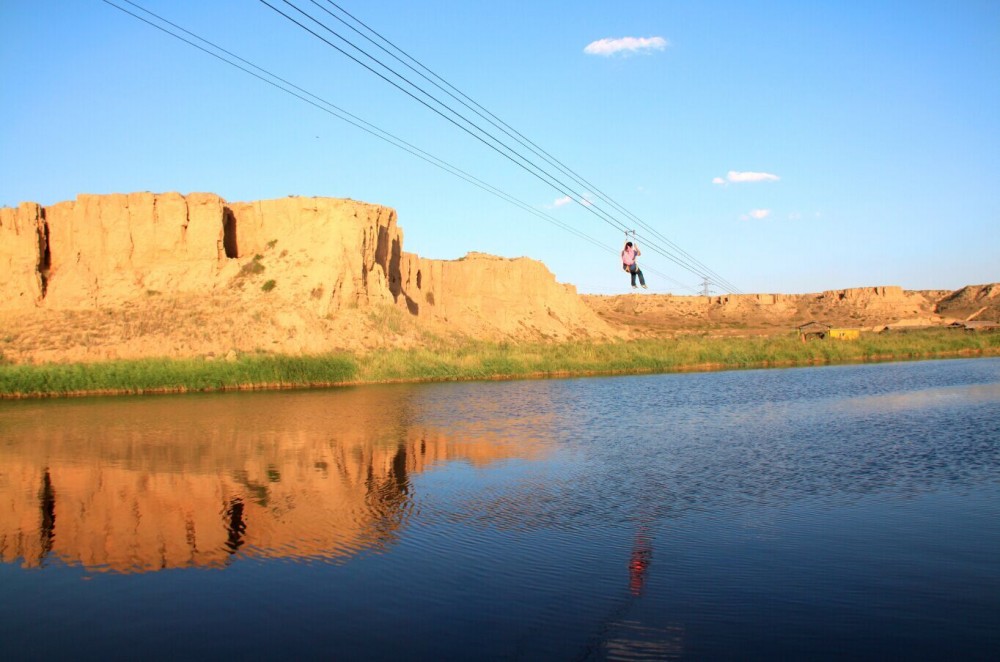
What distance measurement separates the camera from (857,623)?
6430 millimetres

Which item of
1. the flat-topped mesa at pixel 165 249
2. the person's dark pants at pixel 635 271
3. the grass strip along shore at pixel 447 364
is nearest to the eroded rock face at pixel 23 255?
the flat-topped mesa at pixel 165 249

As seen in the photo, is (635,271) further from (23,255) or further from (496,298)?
(496,298)

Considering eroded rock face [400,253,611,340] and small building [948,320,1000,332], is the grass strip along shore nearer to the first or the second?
eroded rock face [400,253,611,340]

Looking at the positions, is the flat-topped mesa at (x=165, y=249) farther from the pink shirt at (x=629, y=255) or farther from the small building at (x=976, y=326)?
the small building at (x=976, y=326)

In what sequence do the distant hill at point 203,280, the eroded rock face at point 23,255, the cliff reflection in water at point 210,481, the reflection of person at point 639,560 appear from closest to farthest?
the reflection of person at point 639,560 < the cliff reflection in water at point 210,481 < the distant hill at point 203,280 < the eroded rock face at point 23,255

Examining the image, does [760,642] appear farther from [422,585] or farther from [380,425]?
[380,425]

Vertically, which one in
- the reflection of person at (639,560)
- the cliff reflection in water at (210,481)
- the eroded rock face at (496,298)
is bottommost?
the reflection of person at (639,560)

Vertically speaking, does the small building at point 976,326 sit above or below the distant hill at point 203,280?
below

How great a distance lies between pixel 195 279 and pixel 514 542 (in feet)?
133

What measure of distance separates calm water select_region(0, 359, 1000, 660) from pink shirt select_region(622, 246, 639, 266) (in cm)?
384

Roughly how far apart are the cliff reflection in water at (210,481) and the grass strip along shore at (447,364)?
8.96 m

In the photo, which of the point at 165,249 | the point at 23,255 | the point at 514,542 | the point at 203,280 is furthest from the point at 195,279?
the point at 514,542

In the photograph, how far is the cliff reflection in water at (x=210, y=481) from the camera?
9484mm

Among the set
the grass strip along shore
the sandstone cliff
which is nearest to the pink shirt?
the grass strip along shore
